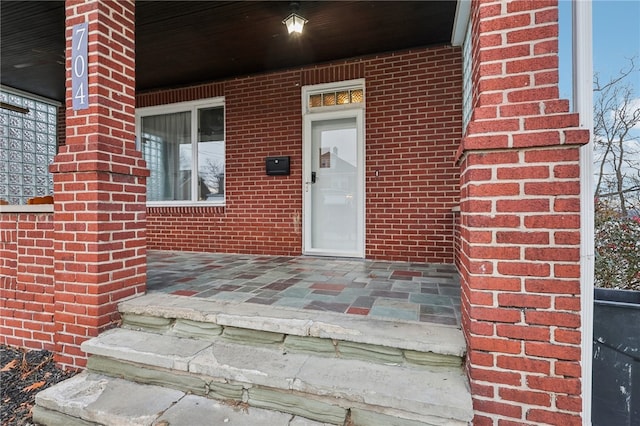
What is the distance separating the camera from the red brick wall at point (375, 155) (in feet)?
11.8

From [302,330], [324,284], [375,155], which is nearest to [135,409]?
[302,330]

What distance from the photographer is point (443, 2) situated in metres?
2.82

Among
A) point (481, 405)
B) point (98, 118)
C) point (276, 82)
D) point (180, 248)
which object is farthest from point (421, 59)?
point (180, 248)

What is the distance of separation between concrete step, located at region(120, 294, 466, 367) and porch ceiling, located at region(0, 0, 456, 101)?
2.64 metres

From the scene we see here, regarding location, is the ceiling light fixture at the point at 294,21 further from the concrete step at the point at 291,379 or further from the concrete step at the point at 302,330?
the concrete step at the point at 291,379

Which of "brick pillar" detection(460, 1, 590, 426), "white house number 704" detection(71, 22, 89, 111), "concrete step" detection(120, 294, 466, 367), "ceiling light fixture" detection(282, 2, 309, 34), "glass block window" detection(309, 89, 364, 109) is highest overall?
"ceiling light fixture" detection(282, 2, 309, 34)

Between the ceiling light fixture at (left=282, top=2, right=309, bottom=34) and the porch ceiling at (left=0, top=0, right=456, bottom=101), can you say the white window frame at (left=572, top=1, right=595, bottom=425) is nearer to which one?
the porch ceiling at (left=0, top=0, right=456, bottom=101)

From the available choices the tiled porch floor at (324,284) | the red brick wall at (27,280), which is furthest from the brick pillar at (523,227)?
the red brick wall at (27,280)

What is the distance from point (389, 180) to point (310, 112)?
1.37 metres

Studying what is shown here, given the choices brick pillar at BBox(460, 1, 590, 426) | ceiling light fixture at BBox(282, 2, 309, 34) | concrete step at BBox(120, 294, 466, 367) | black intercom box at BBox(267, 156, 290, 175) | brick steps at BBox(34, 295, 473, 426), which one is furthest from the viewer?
black intercom box at BBox(267, 156, 290, 175)

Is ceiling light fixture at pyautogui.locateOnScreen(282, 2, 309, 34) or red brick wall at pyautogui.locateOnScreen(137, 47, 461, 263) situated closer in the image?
ceiling light fixture at pyautogui.locateOnScreen(282, 2, 309, 34)

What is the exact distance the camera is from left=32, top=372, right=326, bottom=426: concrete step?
1.46 meters

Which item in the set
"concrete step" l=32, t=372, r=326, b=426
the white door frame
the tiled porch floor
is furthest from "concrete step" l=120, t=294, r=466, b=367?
the white door frame

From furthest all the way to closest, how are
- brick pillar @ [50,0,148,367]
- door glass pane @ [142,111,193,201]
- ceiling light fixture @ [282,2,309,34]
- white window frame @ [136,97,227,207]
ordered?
door glass pane @ [142,111,193,201], white window frame @ [136,97,227,207], ceiling light fixture @ [282,2,309,34], brick pillar @ [50,0,148,367]
